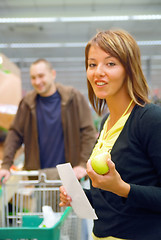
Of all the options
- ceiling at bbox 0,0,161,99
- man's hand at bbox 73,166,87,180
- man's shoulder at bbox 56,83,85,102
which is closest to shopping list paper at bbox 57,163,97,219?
man's hand at bbox 73,166,87,180

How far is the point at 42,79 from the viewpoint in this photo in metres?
2.44

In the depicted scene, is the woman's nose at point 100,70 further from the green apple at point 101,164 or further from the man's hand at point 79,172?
the man's hand at point 79,172

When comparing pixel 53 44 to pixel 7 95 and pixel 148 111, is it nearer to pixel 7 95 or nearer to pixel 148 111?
pixel 7 95

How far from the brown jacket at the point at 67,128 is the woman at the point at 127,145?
4.17 feet

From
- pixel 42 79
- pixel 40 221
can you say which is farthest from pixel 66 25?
pixel 40 221

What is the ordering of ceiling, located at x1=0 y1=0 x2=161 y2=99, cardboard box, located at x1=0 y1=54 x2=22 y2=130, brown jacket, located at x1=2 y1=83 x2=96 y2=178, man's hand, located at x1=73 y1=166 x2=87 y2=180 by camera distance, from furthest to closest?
ceiling, located at x1=0 y1=0 x2=161 y2=99 < cardboard box, located at x1=0 y1=54 x2=22 y2=130 < brown jacket, located at x1=2 y1=83 x2=96 y2=178 < man's hand, located at x1=73 y1=166 x2=87 y2=180

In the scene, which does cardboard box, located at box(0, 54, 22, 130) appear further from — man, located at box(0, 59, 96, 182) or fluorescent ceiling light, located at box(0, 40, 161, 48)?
fluorescent ceiling light, located at box(0, 40, 161, 48)

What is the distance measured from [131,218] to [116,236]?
90 mm

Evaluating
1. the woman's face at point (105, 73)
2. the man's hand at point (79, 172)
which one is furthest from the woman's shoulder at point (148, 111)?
the man's hand at point (79, 172)

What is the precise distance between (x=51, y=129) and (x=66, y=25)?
737 cm

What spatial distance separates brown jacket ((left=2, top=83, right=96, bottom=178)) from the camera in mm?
2344

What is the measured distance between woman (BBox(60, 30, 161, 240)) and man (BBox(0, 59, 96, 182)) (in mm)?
1278

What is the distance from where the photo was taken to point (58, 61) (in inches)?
562

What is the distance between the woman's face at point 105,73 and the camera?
3.31 ft
